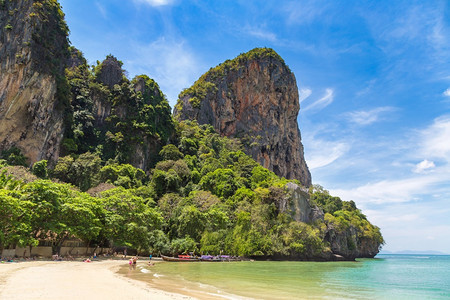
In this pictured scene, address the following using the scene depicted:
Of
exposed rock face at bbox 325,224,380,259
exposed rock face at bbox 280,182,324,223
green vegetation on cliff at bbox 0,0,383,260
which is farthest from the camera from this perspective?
exposed rock face at bbox 325,224,380,259

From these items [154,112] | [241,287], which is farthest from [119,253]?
[154,112]

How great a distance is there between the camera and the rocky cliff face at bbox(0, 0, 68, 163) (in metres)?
42.0

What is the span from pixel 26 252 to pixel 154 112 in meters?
39.3

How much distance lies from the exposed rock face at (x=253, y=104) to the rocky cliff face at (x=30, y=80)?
36.3m

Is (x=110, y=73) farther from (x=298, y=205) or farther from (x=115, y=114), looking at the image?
(x=298, y=205)

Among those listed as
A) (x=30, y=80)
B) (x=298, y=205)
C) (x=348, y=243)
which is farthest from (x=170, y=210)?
(x=348, y=243)

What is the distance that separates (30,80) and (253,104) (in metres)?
61.1

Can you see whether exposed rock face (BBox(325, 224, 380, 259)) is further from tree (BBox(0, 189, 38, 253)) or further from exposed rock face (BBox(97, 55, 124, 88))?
exposed rock face (BBox(97, 55, 124, 88))

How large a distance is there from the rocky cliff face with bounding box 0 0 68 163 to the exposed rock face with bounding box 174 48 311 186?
36.3 meters

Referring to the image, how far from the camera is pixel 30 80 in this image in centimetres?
4303

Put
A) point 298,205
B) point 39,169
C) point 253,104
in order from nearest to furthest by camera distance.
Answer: point 39,169, point 298,205, point 253,104

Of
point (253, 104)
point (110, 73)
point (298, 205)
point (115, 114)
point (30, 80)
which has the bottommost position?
point (298, 205)

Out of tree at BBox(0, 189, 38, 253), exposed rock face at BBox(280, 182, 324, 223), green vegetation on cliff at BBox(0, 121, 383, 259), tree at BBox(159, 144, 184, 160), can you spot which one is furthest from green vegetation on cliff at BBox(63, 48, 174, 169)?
tree at BBox(0, 189, 38, 253)

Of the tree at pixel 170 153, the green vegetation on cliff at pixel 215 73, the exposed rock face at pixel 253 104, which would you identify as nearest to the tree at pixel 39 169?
the tree at pixel 170 153
